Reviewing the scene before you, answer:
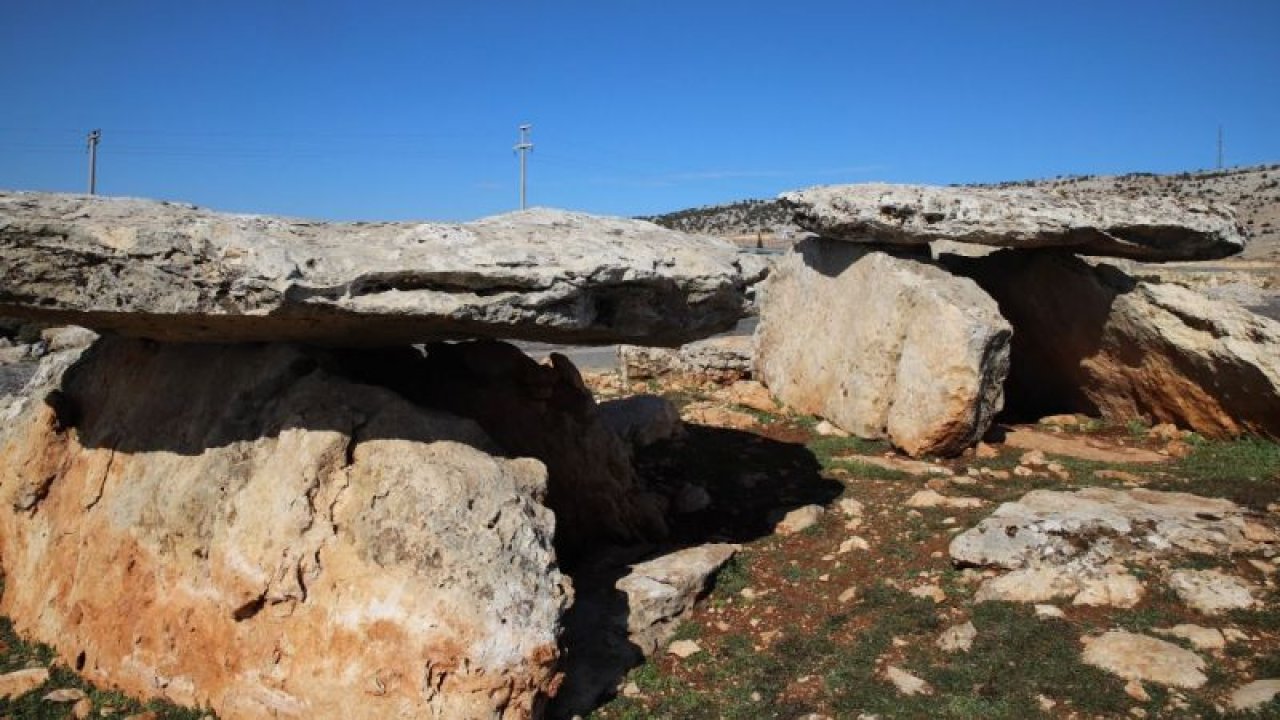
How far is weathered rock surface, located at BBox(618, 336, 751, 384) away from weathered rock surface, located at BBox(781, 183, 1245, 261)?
9.43 feet

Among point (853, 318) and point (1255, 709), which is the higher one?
point (853, 318)

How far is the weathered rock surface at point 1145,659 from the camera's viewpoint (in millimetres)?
5461

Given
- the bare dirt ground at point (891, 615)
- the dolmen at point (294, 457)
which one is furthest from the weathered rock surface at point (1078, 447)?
the dolmen at point (294, 457)

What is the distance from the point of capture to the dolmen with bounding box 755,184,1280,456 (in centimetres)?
1030

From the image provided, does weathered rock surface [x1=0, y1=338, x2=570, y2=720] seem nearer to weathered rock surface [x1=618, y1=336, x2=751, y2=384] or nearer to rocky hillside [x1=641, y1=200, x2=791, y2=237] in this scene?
weathered rock surface [x1=618, y1=336, x2=751, y2=384]

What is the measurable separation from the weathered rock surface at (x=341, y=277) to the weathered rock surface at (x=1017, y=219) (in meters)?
4.63

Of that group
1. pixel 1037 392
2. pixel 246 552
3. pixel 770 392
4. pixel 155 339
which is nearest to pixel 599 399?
pixel 770 392

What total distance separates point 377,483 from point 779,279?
824 centimetres

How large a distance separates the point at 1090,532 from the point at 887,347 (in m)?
4.11

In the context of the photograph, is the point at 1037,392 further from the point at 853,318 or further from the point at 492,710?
the point at 492,710

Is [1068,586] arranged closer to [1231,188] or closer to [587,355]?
[587,355]

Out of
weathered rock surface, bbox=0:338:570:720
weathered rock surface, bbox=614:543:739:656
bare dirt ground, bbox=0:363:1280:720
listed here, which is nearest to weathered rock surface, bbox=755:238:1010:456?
bare dirt ground, bbox=0:363:1280:720

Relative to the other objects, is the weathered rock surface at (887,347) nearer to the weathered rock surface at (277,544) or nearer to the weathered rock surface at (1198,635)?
the weathered rock surface at (1198,635)

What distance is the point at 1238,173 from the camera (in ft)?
195
